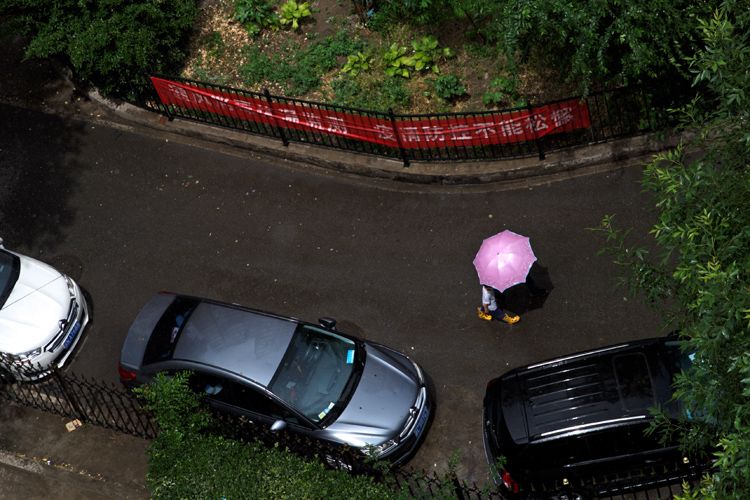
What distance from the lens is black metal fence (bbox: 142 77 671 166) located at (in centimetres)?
1903

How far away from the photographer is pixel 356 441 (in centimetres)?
1580

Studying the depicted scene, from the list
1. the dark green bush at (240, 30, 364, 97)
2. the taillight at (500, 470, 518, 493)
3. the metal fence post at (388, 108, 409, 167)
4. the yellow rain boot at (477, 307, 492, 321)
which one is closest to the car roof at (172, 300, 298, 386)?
the yellow rain boot at (477, 307, 492, 321)

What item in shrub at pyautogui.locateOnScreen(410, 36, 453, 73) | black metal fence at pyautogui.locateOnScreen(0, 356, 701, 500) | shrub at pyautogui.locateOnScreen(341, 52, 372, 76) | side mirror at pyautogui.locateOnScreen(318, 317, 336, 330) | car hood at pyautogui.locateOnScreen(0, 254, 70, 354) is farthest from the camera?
shrub at pyautogui.locateOnScreen(341, 52, 372, 76)

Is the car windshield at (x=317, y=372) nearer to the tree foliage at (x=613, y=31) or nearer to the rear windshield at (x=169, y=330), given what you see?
the rear windshield at (x=169, y=330)

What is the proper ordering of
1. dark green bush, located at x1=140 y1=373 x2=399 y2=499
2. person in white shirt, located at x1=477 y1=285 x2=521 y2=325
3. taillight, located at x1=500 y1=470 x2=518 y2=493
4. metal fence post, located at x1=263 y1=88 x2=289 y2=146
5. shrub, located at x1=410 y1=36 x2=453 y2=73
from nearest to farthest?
dark green bush, located at x1=140 y1=373 x2=399 y2=499
taillight, located at x1=500 y1=470 x2=518 y2=493
person in white shirt, located at x1=477 y1=285 x2=521 y2=325
metal fence post, located at x1=263 y1=88 x2=289 y2=146
shrub, located at x1=410 y1=36 x2=453 y2=73

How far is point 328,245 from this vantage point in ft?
62.7

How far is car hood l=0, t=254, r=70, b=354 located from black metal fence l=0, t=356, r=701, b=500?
0.44m

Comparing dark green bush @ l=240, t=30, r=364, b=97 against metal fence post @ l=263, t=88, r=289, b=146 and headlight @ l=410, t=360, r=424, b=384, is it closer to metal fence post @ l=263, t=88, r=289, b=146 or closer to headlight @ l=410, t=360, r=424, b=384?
metal fence post @ l=263, t=88, r=289, b=146

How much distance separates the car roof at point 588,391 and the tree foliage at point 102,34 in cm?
1008

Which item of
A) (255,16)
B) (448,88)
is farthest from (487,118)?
(255,16)

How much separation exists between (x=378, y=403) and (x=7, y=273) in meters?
6.71

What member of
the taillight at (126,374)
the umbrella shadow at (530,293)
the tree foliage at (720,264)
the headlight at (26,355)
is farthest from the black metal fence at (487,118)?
the headlight at (26,355)

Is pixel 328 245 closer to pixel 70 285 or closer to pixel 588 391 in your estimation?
pixel 70 285

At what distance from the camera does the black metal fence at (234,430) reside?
48.1 ft
